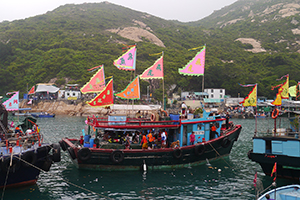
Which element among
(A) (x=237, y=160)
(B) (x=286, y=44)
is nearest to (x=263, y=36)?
(B) (x=286, y=44)

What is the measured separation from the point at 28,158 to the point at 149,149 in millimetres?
7116

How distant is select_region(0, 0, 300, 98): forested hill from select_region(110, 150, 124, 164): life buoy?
58.7 metres

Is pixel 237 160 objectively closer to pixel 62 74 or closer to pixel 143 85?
pixel 143 85

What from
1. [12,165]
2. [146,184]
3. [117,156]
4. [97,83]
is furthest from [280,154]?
[12,165]

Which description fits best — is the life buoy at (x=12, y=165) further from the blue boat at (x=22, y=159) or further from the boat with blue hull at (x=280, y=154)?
the boat with blue hull at (x=280, y=154)

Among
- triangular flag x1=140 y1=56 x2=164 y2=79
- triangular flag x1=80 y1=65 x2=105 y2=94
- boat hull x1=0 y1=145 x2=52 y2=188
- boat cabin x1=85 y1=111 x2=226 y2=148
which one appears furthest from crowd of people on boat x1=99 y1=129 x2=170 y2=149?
boat hull x1=0 y1=145 x2=52 y2=188

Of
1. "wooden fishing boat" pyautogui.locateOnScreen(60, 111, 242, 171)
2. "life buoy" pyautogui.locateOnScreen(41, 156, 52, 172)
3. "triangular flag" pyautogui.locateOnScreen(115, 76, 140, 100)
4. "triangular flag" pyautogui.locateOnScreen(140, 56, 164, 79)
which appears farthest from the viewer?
"triangular flag" pyautogui.locateOnScreen(140, 56, 164, 79)

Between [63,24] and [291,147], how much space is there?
16025 centimetres

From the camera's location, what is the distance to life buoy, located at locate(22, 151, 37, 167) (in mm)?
13172

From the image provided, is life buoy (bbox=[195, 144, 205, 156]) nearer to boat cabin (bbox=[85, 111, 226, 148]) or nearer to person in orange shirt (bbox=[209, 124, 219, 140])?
boat cabin (bbox=[85, 111, 226, 148])

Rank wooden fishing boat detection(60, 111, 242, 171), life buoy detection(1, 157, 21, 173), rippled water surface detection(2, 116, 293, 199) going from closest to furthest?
1. life buoy detection(1, 157, 21, 173)
2. rippled water surface detection(2, 116, 293, 199)
3. wooden fishing boat detection(60, 111, 242, 171)

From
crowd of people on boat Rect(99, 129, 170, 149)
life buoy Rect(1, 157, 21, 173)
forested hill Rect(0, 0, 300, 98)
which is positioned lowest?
life buoy Rect(1, 157, 21, 173)

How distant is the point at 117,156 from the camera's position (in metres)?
16.5

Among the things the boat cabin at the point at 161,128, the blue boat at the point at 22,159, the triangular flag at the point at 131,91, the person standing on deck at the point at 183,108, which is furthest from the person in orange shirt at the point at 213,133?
the blue boat at the point at 22,159
